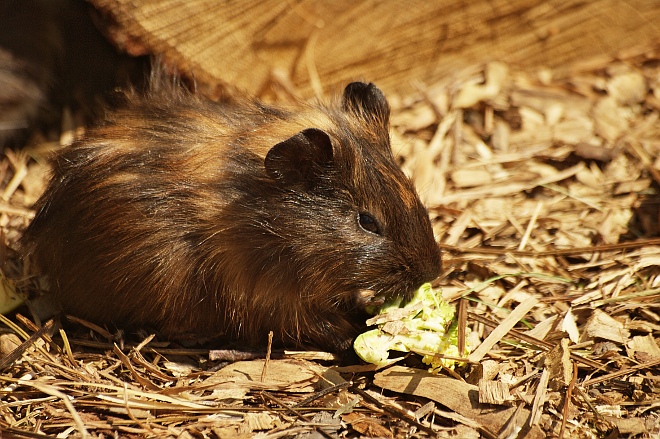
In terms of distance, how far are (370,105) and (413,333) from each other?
160 cm

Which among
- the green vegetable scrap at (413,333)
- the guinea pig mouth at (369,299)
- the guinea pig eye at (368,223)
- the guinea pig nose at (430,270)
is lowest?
the green vegetable scrap at (413,333)

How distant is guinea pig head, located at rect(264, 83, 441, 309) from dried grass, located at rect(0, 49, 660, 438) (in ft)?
1.96

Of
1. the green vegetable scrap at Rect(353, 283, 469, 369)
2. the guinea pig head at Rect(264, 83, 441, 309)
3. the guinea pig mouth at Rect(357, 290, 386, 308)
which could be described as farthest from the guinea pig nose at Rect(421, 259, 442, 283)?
the guinea pig mouth at Rect(357, 290, 386, 308)

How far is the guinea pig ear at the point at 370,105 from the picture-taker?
4.89 m

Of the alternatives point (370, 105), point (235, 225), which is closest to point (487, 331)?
point (370, 105)

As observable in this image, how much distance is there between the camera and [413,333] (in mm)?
4430

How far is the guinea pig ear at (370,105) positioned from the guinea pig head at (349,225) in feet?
1.90

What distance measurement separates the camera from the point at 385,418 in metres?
4.18

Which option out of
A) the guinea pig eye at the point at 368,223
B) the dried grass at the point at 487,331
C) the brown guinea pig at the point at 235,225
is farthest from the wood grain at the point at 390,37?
the guinea pig eye at the point at 368,223

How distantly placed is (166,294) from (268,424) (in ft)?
3.62

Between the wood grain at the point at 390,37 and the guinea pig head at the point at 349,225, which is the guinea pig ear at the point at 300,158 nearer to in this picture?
the guinea pig head at the point at 349,225

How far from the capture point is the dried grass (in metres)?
4.10

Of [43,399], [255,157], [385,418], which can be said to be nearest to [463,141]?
[255,157]

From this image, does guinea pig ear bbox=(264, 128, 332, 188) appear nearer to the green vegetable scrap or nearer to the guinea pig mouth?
the guinea pig mouth
